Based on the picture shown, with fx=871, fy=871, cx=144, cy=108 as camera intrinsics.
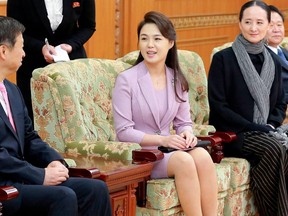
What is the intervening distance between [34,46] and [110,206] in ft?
4.17

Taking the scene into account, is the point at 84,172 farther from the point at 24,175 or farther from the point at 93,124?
the point at 93,124

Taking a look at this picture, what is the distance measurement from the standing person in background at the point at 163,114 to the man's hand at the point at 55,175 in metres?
0.67

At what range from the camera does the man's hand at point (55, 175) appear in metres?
3.47

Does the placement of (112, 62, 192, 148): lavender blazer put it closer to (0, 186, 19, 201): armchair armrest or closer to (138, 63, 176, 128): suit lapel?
(138, 63, 176, 128): suit lapel

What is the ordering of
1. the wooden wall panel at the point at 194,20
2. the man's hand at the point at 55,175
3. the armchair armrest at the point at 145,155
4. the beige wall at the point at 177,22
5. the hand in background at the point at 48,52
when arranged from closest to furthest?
the man's hand at the point at 55,175
the armchair armrest at the point at 145,155
the hand in background at the point at 48,52
the beige wall at the point at 177,22
the wooden wall panel at the point at 194,20

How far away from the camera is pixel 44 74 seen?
166 inches

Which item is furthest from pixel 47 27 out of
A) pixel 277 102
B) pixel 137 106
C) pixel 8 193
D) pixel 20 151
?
pixel 8 193

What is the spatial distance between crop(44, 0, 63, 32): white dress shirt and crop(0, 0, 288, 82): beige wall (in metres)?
1.01

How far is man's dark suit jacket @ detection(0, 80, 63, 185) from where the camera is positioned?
3.40m

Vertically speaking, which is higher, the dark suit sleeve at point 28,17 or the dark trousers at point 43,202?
the dark suit sleeve at point 28,17

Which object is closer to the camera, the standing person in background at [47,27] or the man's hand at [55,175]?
the man's hand at [55,175]

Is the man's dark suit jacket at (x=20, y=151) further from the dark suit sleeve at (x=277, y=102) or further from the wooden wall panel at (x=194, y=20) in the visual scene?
the wooden wall panel at (x=194, y=20)

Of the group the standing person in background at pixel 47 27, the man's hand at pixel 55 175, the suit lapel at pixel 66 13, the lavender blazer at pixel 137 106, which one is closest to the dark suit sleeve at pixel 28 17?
the standing person in background at pixel 47 27

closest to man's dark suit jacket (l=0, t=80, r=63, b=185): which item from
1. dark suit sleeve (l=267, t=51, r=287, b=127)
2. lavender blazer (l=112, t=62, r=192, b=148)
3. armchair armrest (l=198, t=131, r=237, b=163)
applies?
lavender blazer (l=112, t=62, r=192, b=148)
